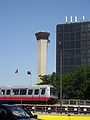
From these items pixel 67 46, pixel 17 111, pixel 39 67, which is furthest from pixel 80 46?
pixel 17 111

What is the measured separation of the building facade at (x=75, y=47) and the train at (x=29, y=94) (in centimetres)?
8124

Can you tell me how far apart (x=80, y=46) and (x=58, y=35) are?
435 inches

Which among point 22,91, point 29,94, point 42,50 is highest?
point 42,50

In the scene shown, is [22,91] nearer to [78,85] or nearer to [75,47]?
[78,85]

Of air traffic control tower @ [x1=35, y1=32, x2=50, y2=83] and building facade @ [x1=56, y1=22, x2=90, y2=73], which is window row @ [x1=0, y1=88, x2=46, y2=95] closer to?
building facade @ [x1=56, y1=22, x2=90, y2=73]

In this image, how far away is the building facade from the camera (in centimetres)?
12538

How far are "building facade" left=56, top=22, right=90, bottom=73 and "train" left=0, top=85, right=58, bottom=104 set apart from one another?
3198 inches

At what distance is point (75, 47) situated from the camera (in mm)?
127000

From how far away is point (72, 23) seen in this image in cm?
12988

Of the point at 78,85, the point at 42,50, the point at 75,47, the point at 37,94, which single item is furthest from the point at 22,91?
the point at 42,50

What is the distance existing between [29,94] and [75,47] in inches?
3368

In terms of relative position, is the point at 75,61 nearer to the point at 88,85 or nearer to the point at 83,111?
the point at 88,85

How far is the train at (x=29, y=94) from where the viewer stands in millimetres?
42781

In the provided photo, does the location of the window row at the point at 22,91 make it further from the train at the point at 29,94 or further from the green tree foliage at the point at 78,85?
the green tree foliage at the point at 78,85
